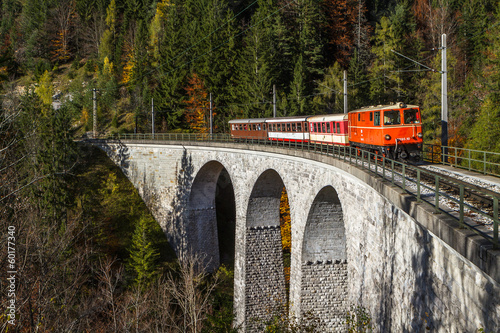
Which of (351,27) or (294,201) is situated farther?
(351,27)

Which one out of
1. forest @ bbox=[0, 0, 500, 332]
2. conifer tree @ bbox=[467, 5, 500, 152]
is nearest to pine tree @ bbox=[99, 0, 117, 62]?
forest @ bbox=[0, 0, 500, 332]

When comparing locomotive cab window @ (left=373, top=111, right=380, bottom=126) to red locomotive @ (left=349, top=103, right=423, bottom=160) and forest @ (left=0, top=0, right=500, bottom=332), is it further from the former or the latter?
forest @ (left=0, top=0, right=500, bottom=332)

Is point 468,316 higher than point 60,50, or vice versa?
point 60,50

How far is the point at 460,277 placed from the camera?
21.4 feet

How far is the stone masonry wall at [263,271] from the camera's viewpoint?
25562mm

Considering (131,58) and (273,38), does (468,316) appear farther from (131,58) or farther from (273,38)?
(131,58)

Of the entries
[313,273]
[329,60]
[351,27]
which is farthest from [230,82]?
[313,273]

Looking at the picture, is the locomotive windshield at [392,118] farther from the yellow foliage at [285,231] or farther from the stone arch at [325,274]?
the yellow foliage at [285,231]

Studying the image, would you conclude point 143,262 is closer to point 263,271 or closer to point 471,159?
point 263,271

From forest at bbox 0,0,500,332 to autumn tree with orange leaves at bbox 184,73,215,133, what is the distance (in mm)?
160

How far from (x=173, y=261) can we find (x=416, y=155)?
2493 cm

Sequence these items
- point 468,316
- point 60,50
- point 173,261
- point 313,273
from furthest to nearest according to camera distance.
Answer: point 60,50 < point 173,261 < point 313,273 < point 468,316

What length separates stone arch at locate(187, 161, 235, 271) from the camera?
35688 mm

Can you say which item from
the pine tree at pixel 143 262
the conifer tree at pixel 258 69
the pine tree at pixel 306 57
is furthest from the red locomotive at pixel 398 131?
the conifer tree at pixel 258 69
